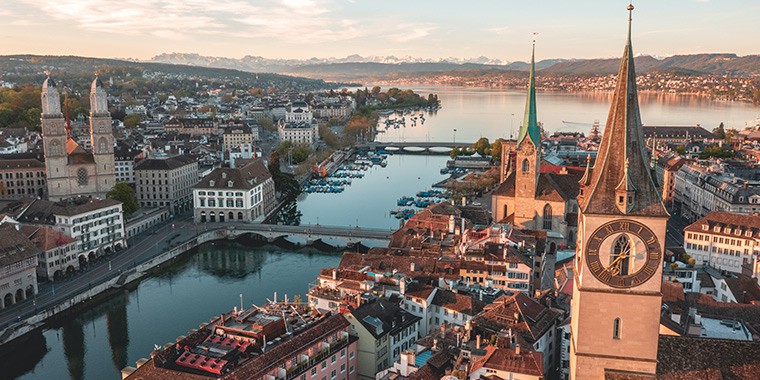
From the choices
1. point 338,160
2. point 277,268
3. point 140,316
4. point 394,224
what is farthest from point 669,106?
point 140,316

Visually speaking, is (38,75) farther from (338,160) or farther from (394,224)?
(394,224)

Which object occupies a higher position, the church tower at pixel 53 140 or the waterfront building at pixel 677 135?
the church tower at pixel 53 140

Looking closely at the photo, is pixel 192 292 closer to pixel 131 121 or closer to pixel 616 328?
pixel 616 328

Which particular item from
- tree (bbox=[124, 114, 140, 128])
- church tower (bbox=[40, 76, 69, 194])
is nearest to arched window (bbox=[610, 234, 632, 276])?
church tower (bbox=[40, 76, 69, 194])

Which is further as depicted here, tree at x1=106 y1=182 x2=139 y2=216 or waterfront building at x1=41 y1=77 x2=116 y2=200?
waterfront building at x1=41 y1=77 x2=116 y2=200

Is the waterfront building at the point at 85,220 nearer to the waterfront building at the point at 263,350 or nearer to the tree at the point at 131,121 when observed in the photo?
the waterfront building at the point at 263,350

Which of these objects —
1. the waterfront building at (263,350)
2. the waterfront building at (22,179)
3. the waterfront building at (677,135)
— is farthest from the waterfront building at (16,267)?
the waterfront building at (677,135)

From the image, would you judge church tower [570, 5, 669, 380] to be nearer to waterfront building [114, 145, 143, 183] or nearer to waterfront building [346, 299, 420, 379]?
waterfront building [346, 299, 420, 379]

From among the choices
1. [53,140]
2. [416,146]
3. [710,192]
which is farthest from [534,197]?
[416,146]
